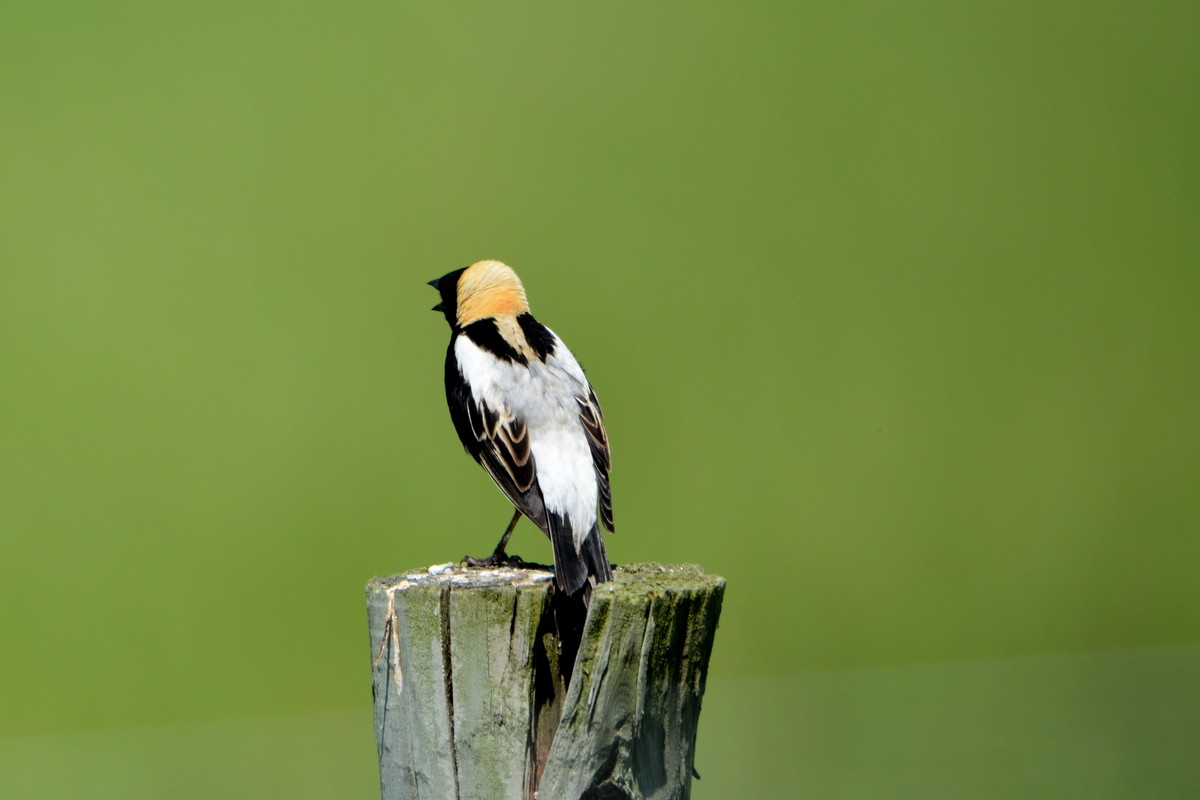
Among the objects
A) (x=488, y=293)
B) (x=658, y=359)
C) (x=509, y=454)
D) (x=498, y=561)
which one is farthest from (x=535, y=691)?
(x=658, y=359)

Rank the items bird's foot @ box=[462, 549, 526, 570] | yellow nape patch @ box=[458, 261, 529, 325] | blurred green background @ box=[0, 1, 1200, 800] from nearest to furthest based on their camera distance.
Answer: bird's foot @ box=[462, 549, 526, 570], yellow nape patch @ box=[458, 261, 529, 325], blurred green background @ box=[0, 1, 1200, 800]

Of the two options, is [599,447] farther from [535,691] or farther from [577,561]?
[535,691]

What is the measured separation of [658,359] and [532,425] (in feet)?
21.1

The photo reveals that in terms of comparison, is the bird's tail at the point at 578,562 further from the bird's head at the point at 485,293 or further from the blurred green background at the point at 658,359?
the blurred green background at the point at 658,359

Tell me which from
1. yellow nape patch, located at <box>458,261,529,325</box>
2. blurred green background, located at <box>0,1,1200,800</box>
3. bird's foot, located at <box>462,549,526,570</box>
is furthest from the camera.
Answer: blurred green background, located at <box>0,1,1200,800</box>

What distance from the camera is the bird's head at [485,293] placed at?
4129mm

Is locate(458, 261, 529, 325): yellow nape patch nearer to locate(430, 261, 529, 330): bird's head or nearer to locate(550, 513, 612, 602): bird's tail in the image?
locate(430, 261, 529, 330): bird's head

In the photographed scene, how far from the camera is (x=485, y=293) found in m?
4.19

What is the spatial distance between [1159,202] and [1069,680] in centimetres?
619

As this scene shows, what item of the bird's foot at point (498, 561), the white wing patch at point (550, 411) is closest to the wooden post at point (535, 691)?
the bird's foot at point (498, 561)

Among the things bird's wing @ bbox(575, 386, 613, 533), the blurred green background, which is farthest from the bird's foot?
the blurred green background

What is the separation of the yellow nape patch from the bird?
0.17 metres

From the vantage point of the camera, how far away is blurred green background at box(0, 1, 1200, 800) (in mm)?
7441

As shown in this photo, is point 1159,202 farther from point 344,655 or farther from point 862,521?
point 344,655
